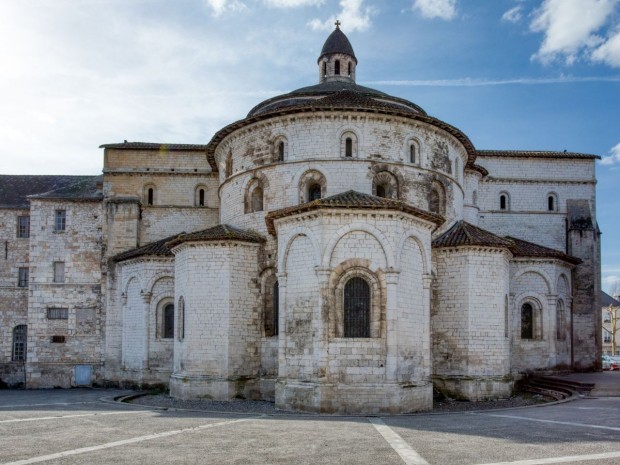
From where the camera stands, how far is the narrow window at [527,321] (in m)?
31.1

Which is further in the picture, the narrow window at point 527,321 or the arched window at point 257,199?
the narrow window at point 527,321

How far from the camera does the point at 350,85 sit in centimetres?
3216

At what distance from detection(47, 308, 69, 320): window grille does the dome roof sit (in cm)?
1846

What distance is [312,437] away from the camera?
49.0 feet

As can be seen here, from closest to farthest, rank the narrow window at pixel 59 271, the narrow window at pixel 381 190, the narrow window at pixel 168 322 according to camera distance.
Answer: the narrow window at pixel 381 190 < the narrow window at pixel 168 322 < the narrow window at pixel 59 271

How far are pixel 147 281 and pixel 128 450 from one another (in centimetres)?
1776

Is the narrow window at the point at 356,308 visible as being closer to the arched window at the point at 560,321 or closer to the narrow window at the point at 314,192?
the narrow window at the point at 314,192

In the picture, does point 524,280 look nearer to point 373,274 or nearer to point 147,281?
point 373,274

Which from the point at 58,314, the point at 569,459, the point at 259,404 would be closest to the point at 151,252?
the point at 58,314

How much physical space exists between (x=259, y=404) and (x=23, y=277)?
1944cm

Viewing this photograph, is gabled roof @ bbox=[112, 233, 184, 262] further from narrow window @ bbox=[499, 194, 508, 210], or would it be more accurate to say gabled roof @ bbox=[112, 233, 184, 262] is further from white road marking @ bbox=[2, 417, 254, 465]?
narrow window @ bbox=[499, 194, 508, 210]

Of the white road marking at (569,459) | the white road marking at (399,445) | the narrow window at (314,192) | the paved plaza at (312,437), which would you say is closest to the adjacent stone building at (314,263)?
the narrow window at (314,192)

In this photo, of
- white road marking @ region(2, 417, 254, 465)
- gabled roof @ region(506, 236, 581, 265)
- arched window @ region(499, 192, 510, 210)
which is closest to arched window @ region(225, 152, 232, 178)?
gabled roof @ region(506, 236, 581, 265)

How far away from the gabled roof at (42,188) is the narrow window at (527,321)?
22014 millimetres
